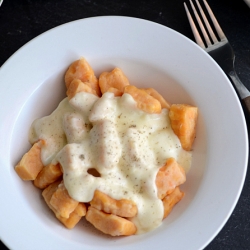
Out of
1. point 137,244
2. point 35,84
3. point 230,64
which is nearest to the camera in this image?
point 137,244

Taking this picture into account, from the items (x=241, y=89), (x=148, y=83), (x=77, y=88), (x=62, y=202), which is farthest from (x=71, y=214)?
(x=241, y=89)

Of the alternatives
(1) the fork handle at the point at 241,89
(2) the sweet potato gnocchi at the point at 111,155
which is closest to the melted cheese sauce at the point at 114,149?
(2) the sweet potato gnocchi at the point at 111,155

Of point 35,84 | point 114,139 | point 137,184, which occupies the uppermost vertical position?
point 35,84

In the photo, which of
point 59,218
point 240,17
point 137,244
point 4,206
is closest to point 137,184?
point 137,244

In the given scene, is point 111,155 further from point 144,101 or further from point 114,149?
point 144,101

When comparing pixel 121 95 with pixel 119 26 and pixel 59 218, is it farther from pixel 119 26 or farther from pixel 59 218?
pixel 59 218

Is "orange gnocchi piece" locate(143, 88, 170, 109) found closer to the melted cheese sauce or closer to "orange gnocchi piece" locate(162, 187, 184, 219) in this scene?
the melted cheese sauce
